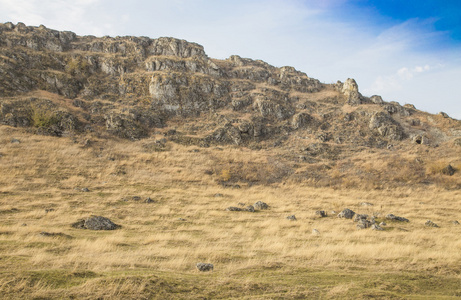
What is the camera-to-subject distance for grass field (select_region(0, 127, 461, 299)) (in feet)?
21.6

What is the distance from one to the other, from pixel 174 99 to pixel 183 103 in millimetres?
2213

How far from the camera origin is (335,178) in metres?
36.6

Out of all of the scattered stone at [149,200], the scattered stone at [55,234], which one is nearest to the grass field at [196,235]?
the scattered stone at [55,234]

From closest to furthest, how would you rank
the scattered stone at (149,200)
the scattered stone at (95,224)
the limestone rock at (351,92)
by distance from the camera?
1. the scattered stone at (95,224)
2. the scattered stone at (149,200)
3. the limestone rock at (351,92)

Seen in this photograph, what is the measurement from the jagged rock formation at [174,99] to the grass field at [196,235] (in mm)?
9785

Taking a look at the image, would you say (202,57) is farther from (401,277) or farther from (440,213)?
(401,277)

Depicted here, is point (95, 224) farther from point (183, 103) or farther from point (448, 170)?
point (448, 170)

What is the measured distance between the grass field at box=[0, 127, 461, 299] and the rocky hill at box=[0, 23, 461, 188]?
8538mm

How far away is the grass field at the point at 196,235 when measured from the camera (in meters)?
6.58

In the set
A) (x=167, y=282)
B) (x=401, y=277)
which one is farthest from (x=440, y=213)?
(x=167, y=282)

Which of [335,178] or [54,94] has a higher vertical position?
[54,94]

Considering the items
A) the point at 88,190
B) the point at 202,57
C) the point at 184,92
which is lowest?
the point at 88,190

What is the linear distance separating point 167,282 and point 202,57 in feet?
226

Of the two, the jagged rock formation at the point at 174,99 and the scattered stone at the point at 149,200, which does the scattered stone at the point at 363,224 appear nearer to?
the scattered stone at the point at 149,200
